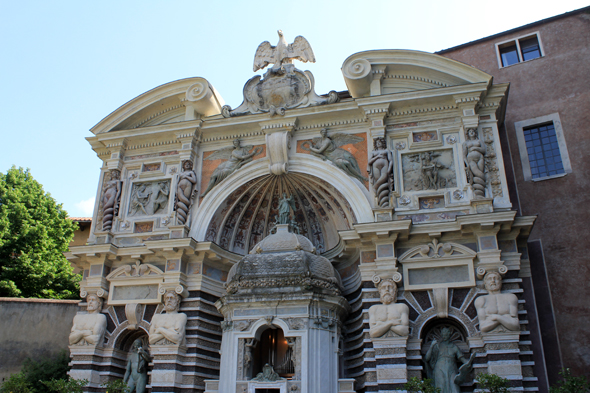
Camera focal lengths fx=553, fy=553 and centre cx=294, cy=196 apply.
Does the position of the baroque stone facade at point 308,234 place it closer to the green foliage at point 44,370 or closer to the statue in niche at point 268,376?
the statue in niche at point 268,376

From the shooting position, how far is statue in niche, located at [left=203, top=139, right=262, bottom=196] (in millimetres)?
17359

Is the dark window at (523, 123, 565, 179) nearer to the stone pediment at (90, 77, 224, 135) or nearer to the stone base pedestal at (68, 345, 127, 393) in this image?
the stone pediment at (90, 77, 224, 135)

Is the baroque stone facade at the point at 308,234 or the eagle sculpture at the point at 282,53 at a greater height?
the eagle sculpture at the point at 282,53

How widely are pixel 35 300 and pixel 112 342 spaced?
500cm

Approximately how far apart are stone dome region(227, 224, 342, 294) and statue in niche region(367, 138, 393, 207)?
7.95 feet

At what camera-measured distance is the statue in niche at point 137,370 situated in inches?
603

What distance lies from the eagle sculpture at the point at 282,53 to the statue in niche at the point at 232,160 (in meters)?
2.93

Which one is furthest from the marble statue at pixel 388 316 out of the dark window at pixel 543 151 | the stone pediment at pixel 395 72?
the dark window at pixel 543 151

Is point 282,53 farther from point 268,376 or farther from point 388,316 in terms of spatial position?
point 268,376

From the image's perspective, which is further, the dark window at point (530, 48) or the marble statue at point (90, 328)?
the dark window at point (530, 48)

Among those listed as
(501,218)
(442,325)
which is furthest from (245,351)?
(501,218)

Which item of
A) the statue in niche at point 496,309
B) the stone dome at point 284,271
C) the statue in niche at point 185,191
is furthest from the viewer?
the statue in niche at point 185,191

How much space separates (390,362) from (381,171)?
5.25 m

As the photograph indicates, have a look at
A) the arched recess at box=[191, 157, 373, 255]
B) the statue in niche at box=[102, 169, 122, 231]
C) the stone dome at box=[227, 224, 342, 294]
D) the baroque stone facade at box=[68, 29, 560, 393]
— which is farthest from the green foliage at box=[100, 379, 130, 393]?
the statue in niche at box=[102, 169, 122, 231]
